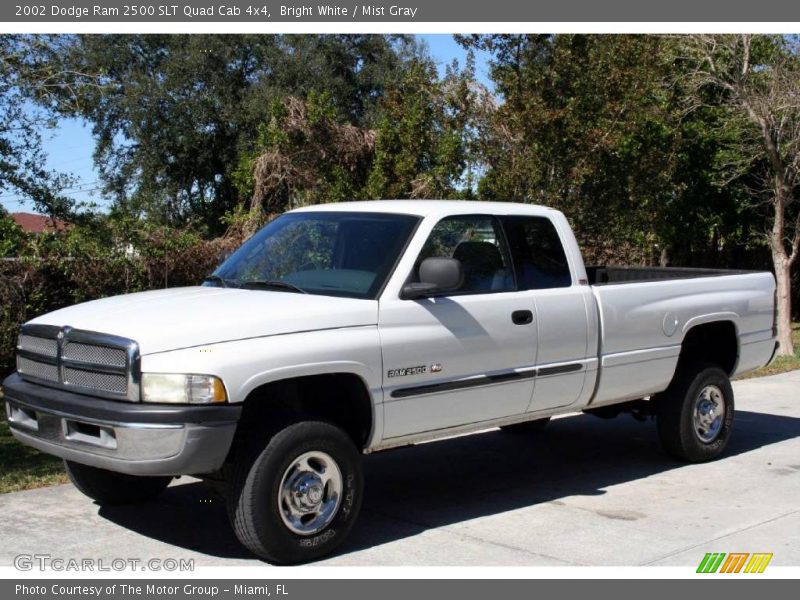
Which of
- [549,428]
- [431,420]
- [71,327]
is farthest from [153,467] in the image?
[549,428]

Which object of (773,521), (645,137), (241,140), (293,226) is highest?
(241,140)

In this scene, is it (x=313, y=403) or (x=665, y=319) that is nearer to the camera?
(x=313, y=403)

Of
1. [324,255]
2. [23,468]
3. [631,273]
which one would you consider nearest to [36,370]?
[324,255]

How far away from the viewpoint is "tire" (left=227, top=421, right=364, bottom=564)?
18.1ft

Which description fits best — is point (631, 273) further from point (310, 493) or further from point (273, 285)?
point (310, 493)

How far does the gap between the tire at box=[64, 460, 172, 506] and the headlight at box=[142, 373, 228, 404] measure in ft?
5.05

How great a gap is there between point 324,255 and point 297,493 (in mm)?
1695

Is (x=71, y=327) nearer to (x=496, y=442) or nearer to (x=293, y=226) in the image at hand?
(x=293, y=226)

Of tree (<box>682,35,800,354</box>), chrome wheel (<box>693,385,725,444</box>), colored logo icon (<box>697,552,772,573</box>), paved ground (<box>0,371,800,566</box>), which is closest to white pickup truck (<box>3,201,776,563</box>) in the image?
chrome wheel (<box>693,385,725,444</box>)

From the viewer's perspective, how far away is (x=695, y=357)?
28.1ft

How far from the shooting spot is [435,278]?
622 cm

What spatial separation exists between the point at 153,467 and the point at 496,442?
452cm

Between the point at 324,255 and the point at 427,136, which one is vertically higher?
the point at 427,136

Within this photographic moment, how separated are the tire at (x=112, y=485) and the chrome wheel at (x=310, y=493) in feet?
4.71
